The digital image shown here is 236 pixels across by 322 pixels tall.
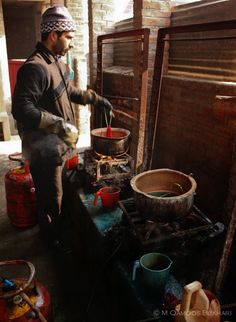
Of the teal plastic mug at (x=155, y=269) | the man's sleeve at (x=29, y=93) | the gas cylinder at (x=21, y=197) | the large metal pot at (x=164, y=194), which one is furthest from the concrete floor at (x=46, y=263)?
the man's sleeve at (x=29, y=93)

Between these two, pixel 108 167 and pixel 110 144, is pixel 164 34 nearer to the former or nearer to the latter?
pixel 110 144

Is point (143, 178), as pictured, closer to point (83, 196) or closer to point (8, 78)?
point (83, 196)

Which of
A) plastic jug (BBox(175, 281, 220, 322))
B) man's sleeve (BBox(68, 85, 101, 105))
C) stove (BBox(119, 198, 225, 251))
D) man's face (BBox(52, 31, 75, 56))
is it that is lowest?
stove (BBox(119, 198, 225, 251))

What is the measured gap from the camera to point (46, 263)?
4180 millimetres

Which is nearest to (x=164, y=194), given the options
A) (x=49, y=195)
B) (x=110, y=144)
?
(x=110, y=144)

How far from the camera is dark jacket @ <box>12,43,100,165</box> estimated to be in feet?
11.7

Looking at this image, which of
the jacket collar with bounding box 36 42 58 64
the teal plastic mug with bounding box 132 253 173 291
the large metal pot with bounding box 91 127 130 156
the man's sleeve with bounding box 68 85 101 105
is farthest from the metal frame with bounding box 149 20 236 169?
the teal plastic mug with bounding box 132 253 173 291

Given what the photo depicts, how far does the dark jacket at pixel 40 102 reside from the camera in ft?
11.7

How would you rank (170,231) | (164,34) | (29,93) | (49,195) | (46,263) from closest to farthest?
(170,231)
(29,93)
(164,34)
(46,263)
(49,195)

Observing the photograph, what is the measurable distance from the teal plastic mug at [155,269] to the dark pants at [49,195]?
1960 mm

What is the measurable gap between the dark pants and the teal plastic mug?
77.1 inches

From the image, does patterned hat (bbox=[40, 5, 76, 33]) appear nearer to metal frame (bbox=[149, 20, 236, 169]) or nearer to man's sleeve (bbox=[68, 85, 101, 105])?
man's sleeve (bbox=[68, 85, 101, 105])

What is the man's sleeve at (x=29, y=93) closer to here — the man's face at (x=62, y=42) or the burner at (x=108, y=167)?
the man's face at (x=62, y=42)

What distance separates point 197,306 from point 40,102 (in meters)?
3.19
